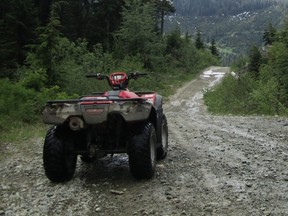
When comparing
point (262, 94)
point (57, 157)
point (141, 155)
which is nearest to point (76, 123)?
point (57, 157)

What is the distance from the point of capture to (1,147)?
32.5ft

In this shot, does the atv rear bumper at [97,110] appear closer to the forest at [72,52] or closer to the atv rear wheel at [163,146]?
the atv rear wheel at [163,146]

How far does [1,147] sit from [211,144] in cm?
506

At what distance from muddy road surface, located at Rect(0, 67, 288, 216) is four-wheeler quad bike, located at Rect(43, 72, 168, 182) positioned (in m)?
0.33

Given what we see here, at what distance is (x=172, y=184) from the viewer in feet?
20.0

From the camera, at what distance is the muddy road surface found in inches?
202

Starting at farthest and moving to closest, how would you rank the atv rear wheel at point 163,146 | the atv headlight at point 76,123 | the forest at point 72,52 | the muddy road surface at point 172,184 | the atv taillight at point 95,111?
the forest at point 72,52
the atv rear wheel at point 163,146
the atv headlight at point 76,123
the atv taillight at point 95,111
the muddy road surface at point 172,184

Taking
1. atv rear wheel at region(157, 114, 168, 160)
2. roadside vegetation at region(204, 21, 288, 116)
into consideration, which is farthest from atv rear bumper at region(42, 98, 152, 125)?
roadside vegetation at region(204, 21, 288, 116)

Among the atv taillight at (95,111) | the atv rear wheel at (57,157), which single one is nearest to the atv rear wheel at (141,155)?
the atv taillight at (95,111)

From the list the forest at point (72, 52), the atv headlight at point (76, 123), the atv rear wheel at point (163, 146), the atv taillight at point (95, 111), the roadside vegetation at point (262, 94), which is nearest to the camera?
the atv taillight at point (95, 111)

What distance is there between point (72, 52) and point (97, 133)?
20.5 metres

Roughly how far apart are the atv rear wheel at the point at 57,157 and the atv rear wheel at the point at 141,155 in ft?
3.37

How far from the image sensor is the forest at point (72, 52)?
50.4ft

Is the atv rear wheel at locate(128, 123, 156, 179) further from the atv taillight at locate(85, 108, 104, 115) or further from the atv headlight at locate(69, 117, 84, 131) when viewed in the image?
the atv headlight at locate(69, 117, 84, 131)
